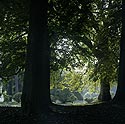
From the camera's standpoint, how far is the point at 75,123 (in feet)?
40.2

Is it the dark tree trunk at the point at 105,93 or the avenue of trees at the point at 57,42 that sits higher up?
the avenue of trees at the point at 57,42

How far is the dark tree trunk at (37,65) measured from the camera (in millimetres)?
14000

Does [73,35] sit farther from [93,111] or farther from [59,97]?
[59,97]

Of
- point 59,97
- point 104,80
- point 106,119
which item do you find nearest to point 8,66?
point 104,80

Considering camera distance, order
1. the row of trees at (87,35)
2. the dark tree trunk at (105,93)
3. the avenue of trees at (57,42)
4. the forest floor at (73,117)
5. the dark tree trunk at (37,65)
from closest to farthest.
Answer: the forest floor at (73,117), the dark tree trunk at (37,65), the avenue of trees at (57,42), the row of trees at (87,35), the dark tree trunk at (105,93)

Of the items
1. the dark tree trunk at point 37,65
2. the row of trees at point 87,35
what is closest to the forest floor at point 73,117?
the dark tree trunk at point 37,65

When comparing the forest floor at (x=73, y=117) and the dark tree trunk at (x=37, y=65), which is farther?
the dark tree trunk at (x=37, y=65)

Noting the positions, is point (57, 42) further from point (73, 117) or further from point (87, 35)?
point (73, 117)

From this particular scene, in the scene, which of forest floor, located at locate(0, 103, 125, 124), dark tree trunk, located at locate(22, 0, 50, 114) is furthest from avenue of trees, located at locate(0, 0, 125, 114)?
forest floor, located at locate(0, 103, 125, 124)

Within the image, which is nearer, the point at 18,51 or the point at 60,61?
the point at 18,51

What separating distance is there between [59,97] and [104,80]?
28.0m

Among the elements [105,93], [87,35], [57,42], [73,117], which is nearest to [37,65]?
[73,117]

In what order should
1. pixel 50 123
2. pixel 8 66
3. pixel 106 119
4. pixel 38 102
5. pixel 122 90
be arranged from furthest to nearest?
pixel 8 66
pixel 122 90
pixel 38 102
pixel 106 119
pixel 50 123

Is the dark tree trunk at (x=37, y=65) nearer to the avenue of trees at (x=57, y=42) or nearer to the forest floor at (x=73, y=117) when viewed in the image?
the avenue of trees at (x=57, y=42)
